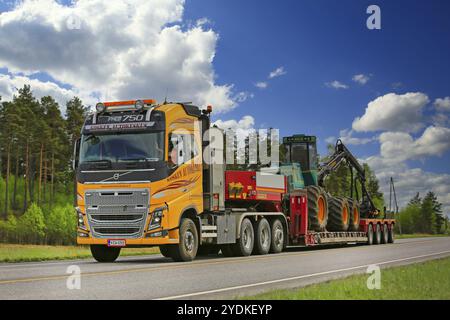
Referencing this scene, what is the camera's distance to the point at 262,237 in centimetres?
2077

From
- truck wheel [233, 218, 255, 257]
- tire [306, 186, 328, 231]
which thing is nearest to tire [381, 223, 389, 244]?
tire [306, 186, 328, 231]

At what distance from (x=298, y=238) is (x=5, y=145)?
60.6 metres

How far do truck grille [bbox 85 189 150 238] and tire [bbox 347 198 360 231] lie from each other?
50.0 ft

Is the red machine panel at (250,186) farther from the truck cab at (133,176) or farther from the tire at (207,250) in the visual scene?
the truck cab at (133,176)

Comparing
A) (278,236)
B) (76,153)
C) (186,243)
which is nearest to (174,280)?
(186,243)

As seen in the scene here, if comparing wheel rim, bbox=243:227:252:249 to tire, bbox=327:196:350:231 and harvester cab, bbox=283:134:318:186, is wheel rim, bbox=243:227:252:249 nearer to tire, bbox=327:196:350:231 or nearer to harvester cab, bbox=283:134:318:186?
harvester cab, bbox=283:134:318:186

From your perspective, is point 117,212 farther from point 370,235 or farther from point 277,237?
point 370,235

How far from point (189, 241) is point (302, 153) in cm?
1123

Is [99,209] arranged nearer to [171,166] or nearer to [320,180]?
[171,166]

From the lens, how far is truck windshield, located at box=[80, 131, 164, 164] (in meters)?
15.7

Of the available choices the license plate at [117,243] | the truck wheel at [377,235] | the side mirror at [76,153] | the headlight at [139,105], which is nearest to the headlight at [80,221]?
the license plate at [117,243]

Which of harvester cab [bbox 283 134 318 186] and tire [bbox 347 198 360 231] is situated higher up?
harvester cab [bbox 283 134 318 186]

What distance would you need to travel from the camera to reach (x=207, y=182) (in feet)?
58.4
